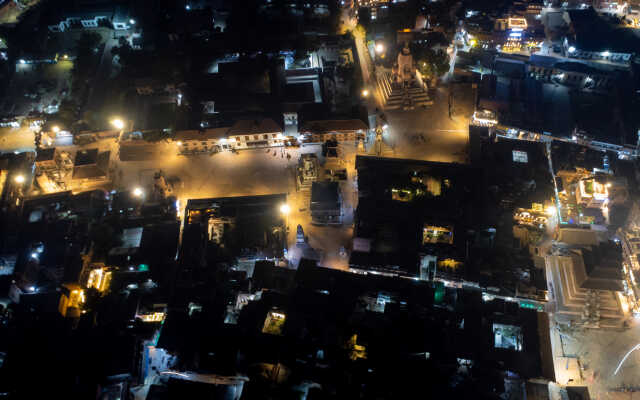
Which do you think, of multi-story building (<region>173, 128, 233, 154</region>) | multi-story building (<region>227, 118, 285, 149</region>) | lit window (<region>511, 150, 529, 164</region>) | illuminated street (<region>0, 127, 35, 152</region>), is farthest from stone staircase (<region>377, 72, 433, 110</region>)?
illuminated street (<region>0, 127, 35, 152</region>)

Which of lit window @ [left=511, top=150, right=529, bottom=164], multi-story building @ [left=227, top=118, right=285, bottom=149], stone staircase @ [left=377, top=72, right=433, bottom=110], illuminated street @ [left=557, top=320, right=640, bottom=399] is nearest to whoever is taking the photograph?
illuminated street @ [left=557, top=320, right=640, bottom=399]

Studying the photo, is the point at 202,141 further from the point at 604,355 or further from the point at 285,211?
the point at 604,355

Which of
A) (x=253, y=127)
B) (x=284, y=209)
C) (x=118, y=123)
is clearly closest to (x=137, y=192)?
(x=118, y=123)

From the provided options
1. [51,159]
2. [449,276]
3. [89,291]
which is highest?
[51,159]

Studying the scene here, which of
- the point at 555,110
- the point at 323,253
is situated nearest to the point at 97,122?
the point at 323,253

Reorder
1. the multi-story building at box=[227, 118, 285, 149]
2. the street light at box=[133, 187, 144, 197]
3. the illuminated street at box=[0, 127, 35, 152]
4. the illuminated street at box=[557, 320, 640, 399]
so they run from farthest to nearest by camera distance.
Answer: the illuminated street at box=[0, 127, 35, 152]
the multi-story building at box=[227, 118, 285, 149]
the street light at box=[133, 187, 144, 197]
the illuminated street at box=[557, 320, 640, 399]

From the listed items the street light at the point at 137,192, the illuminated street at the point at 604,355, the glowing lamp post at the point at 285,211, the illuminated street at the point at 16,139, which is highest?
the illuminated street at the point at 16,139

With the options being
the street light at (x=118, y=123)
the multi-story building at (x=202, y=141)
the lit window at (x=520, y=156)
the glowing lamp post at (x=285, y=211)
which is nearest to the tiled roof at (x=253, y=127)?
the multi-story building at (x=202, y=141)

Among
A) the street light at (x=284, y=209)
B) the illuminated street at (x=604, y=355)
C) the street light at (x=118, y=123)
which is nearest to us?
the illuminated street at (x=604, y=355)

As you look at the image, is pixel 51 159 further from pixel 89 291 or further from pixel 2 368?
pixel 2 368

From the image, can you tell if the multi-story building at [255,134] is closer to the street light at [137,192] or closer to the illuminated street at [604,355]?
the street light at [137,192]

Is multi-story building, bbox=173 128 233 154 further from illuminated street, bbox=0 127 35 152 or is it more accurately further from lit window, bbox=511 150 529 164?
lit window, bbox=511 150 529 164
